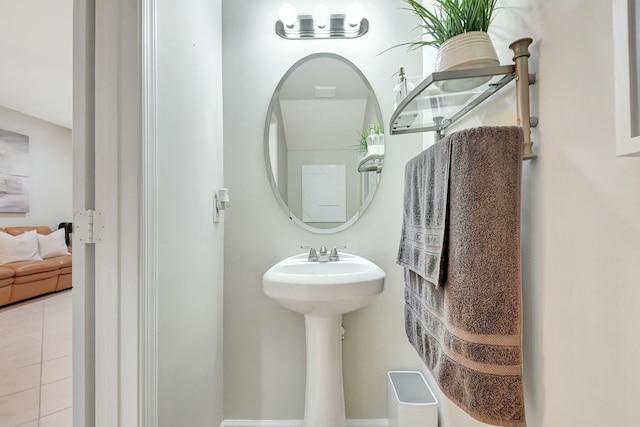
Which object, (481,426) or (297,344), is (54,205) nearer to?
(297,344)

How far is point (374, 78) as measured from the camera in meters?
1.52

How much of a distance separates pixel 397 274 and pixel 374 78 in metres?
1.03

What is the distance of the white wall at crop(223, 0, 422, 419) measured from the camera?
149cm

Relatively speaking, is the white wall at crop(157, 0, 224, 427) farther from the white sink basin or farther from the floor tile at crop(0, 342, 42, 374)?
the floor tile at crop(0, 342, 42, 374)

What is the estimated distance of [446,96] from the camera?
912 mm

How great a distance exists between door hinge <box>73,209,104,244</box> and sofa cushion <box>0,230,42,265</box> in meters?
3.89

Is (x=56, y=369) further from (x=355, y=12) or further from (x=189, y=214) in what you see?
(x=355, y=12)

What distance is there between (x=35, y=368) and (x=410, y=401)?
7.70 feet

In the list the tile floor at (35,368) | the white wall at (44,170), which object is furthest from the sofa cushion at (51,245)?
the tile floor at (35,368)

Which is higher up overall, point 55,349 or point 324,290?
point 324,290

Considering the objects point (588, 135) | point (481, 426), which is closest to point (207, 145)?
point (588, 135)

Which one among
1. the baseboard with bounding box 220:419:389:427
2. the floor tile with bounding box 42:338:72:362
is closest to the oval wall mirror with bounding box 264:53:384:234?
the baseboard with bounding box 220:419:389:427

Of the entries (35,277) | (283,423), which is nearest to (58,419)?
(283,423)

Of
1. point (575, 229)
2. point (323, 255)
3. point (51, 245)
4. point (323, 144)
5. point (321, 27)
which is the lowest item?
point (51, 245)
